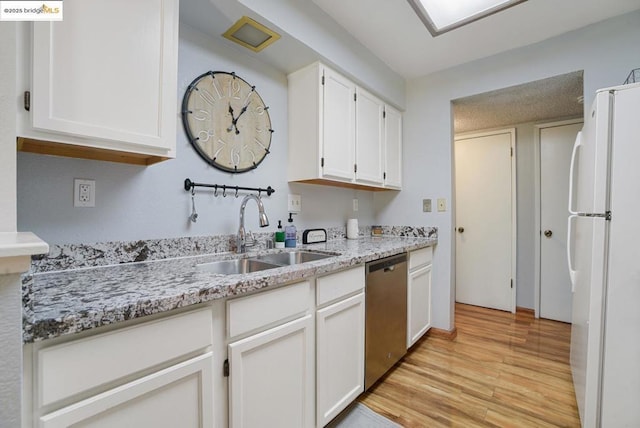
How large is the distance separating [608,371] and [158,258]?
2084 mm

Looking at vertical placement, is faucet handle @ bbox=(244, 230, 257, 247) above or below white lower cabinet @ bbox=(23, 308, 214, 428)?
above

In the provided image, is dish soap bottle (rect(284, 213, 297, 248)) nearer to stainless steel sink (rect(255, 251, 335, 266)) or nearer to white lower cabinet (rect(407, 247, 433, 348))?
stainless steel sink (rect(255, 251, 335, 266))

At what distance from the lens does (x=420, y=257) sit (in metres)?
2.30

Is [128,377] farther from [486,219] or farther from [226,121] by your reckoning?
[486,219]

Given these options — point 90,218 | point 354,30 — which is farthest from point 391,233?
point 90,218

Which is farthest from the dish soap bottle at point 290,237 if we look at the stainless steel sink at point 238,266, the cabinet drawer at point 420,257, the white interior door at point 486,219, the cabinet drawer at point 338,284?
the white interior door at point 486,219

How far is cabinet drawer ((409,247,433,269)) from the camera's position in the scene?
2.15 m

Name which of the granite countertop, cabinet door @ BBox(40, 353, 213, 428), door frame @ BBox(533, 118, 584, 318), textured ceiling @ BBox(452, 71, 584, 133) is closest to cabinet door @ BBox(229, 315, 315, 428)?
cabinet door @ BBox(40, 353, 213, 428)

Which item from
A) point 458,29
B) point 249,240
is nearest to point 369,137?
point 458,29

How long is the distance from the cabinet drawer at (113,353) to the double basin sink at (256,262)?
0.48 metres

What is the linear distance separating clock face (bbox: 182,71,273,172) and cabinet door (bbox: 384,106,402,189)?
3.84 ft

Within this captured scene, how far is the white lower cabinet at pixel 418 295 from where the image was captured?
2.12 metres

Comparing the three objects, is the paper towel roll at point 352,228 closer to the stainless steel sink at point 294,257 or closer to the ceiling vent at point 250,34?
the stainless steel sink at point 294,257

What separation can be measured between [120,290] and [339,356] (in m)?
1.05
